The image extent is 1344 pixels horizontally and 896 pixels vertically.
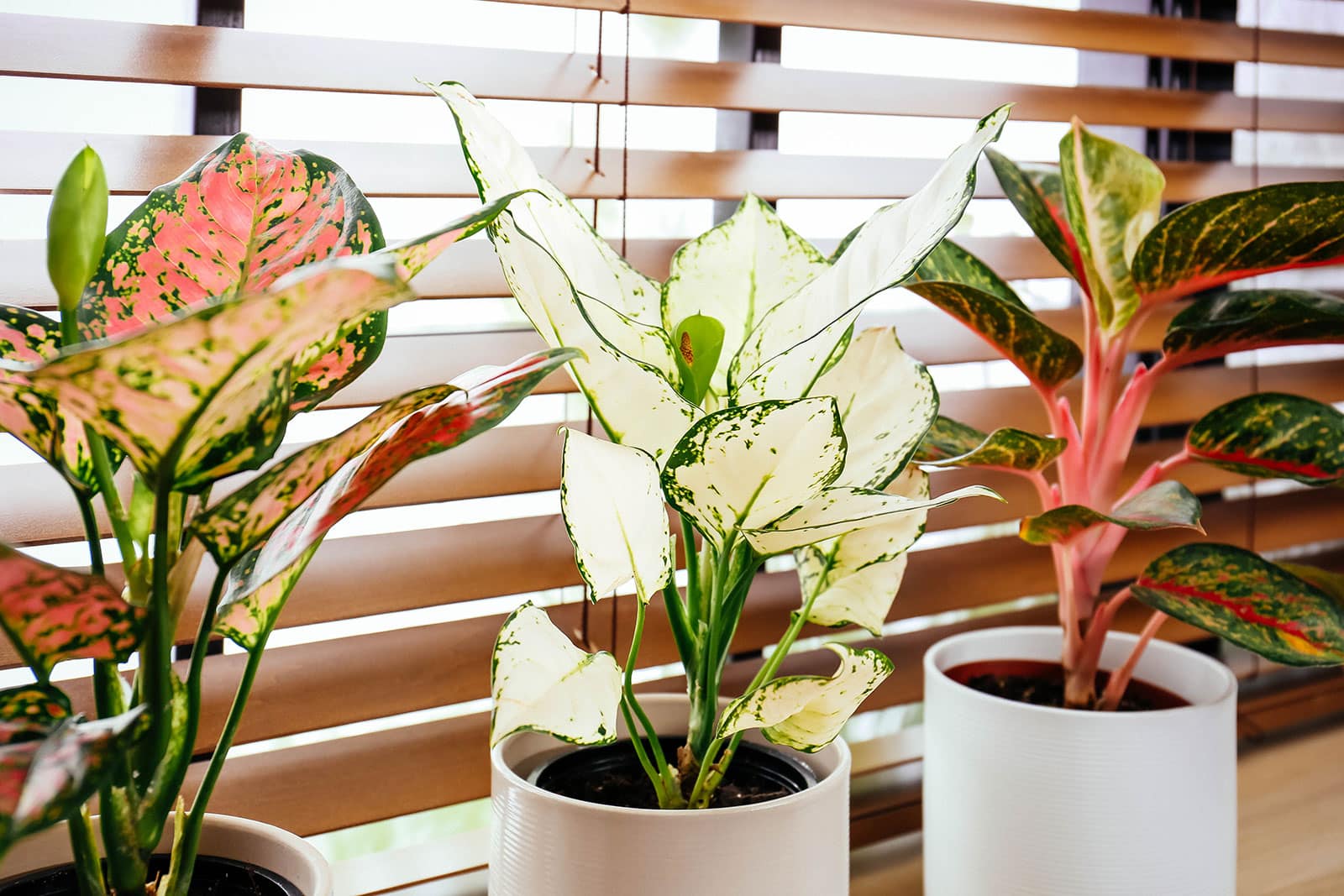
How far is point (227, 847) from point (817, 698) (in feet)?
1.10

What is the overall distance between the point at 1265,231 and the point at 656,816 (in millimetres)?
607

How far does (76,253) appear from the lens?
1.51ft

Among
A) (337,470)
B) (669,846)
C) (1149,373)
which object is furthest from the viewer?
(1149,373)

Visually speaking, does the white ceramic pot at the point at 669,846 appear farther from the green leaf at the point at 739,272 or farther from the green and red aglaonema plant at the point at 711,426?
the green leaf at the point at 739,272

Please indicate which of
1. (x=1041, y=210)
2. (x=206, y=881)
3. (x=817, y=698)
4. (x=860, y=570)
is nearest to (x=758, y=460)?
(x=817, y=698)

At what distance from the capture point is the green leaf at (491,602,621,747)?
0.56 m

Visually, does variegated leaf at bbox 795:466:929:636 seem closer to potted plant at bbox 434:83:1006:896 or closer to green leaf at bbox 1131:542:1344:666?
potted plant at bbox 434:83:1006:896

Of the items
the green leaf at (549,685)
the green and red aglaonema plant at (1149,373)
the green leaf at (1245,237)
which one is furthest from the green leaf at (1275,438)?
the green leaf at (549,685)

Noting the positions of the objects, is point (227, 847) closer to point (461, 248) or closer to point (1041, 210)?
point (461, 248)

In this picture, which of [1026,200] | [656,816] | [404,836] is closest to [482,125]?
[656,816]

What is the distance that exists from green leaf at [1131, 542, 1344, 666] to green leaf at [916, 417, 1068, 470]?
0.42ft

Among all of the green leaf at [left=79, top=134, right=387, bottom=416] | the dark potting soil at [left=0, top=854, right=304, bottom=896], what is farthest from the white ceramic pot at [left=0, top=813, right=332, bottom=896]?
the green leaf at [left=79, top=134, right=387, bottom=416]

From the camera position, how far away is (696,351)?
67 cm

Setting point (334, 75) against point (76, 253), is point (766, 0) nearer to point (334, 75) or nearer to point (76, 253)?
point (334, 75)
